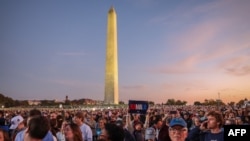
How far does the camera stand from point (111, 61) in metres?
58.2

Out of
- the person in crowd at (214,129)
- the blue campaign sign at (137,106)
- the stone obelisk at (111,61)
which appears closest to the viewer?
the person in crowd at (214,129)

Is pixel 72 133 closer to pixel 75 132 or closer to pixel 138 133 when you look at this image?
A: pixel 75 132

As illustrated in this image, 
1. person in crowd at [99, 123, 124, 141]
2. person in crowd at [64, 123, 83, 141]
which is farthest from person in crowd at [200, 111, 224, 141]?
person in crowd at [99, 123, 124, 141]

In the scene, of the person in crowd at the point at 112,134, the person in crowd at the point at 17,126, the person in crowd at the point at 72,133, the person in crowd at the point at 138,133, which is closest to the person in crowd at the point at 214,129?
the person in crowd at the point at 72,133

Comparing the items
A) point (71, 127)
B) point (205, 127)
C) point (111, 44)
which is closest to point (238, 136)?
point (71, 127)

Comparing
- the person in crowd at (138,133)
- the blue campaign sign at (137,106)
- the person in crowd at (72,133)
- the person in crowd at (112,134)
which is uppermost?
the blue campaign sign at (137,106)

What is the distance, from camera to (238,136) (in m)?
2.76

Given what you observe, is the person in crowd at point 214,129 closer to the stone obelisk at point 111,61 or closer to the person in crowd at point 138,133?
the person in crowd at point 138,133

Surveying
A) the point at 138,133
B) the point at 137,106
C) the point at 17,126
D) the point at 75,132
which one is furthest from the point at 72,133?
the point at 137,106

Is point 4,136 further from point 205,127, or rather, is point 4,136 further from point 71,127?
point 205,127

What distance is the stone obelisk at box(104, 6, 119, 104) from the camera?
5727cm

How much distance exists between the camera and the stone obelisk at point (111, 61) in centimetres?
5727

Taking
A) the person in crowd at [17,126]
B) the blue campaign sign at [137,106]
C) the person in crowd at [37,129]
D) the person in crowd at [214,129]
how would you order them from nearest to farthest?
the person in crowd at [37,129], the person in crowd at [214,129], the person in crowd at [17,126], the blue campaign sign at [137,106]

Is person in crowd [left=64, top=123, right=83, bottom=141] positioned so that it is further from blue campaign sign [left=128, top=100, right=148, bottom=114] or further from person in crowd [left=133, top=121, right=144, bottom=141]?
blue campaign sign [left=128, top=100, right=148, bottom=114]
